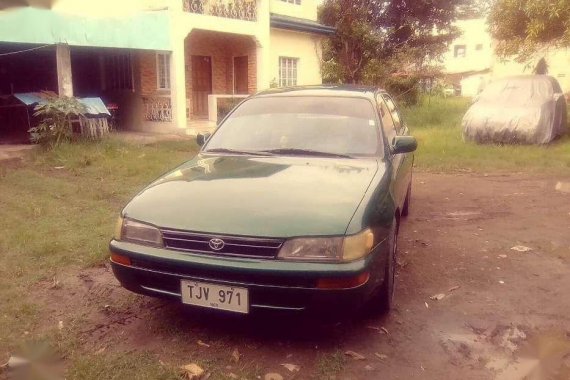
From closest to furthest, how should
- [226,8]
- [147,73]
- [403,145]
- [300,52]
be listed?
[403,145] < [226,8] < [147,73] < [300,52]

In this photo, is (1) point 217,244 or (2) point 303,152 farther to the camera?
(2) point 303,152

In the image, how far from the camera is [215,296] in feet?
9.30

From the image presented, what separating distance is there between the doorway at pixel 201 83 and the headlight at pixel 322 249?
44.9 ft

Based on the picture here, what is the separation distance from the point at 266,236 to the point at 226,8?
12.4 meters

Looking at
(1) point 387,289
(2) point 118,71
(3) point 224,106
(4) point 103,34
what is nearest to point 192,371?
(1) point 387,289

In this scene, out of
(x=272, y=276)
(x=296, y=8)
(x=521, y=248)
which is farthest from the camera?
(x=296, y=8)

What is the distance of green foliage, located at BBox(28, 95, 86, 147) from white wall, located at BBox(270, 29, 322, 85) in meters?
7.15

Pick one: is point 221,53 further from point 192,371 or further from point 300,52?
point 192,371

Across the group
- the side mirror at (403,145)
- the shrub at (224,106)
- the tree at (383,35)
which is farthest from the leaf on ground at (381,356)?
the tree at (383,35)

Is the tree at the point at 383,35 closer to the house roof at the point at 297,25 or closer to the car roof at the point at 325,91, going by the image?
the house roof at the point at 297,25

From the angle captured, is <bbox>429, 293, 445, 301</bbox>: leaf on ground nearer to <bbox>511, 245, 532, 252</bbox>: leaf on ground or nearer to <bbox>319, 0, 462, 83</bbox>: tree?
<bbox>511, 245, 532, 252</bbox>: leaf on ground

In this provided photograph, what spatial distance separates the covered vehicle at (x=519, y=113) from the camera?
11.1m

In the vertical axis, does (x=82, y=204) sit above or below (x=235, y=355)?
above

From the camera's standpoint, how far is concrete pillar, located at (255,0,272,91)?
576 inches
